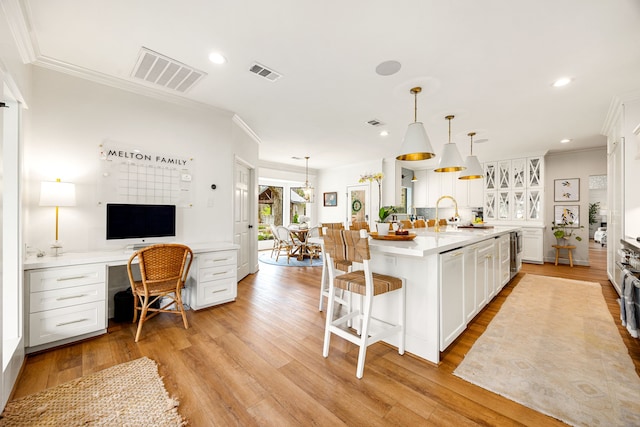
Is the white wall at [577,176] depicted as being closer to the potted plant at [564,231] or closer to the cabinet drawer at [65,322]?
the potted plant at [564,231]

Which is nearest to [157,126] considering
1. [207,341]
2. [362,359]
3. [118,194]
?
[118,194]

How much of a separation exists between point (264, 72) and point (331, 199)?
5668mm

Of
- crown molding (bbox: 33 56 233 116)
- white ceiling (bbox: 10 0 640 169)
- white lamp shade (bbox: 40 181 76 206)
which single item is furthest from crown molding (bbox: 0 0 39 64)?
white lamp shade (bbox: 40 181 76 206)

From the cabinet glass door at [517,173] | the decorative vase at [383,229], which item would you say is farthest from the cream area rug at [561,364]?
the cabinet glass door at [517,173]

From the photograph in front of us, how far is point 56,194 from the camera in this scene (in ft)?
7.72

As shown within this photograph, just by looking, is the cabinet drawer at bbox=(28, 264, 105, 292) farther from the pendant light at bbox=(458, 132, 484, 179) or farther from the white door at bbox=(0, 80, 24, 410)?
the pendant light at bbox=(458, 132, 484, 179)

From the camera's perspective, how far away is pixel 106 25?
2.00 metres

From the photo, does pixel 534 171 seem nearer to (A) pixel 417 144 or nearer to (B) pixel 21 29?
(A) pixel 417 144

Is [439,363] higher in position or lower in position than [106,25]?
lower

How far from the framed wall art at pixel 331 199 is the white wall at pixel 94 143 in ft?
15.6

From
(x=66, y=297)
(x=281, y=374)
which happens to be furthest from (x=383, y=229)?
(x=66, y=297)

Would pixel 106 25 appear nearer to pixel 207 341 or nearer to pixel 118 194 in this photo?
pixel 118 194

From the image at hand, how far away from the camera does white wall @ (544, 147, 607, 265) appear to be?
5.69 metres

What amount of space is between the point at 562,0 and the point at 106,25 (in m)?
3.25
